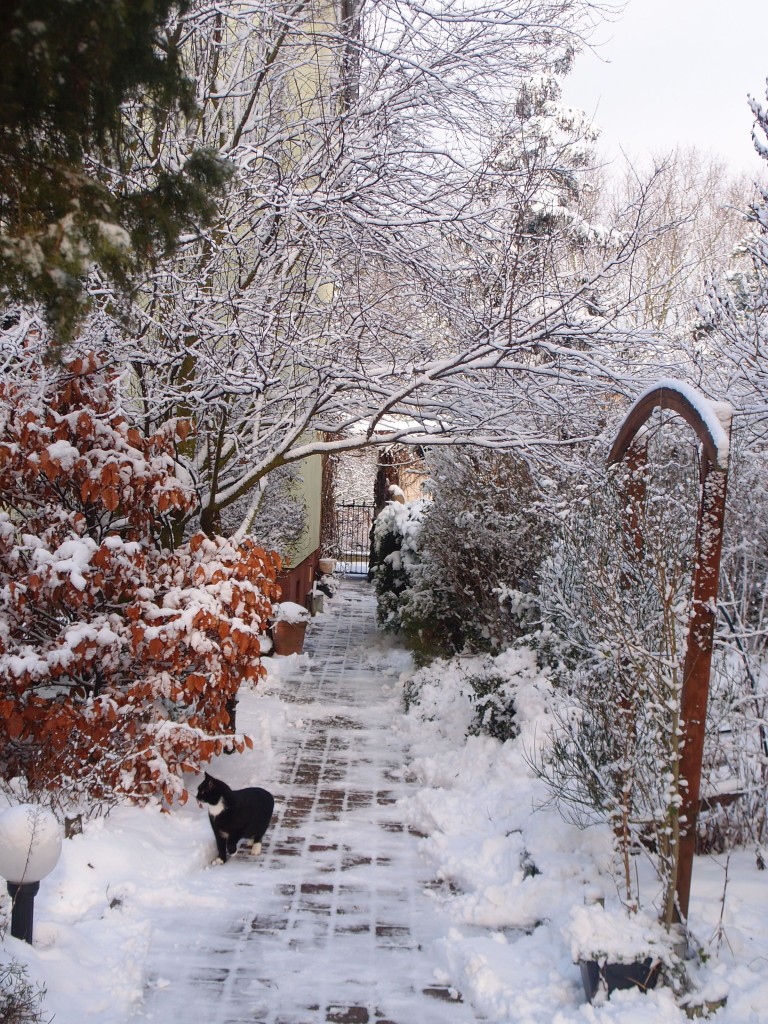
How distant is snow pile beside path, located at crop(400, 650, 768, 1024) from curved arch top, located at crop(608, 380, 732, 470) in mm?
2213

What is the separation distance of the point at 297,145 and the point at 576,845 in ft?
20.3

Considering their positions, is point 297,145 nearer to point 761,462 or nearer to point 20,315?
point 20,315

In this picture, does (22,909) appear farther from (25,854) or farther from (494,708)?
(494,708)

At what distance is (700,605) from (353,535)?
70.8 feet

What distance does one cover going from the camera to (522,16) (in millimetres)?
6992

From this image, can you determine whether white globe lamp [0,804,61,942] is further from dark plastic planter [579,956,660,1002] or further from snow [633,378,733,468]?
snow [633,378,733,468]

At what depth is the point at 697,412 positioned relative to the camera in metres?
4.26

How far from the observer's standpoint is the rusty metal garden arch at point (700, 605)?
4.14 m

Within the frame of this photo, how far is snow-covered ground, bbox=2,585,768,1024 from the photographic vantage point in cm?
414

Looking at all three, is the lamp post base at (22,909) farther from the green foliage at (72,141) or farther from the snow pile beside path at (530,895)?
the green foliage at (72,141)

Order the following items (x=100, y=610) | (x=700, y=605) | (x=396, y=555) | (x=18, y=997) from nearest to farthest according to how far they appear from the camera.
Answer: (x=18, y=997)
(x=700, y=605)
(x=100, y=610)
(x=396, y=555)

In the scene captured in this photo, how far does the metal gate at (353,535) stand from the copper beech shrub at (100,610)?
695 inches

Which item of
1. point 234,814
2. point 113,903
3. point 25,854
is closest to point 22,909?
Answer: point 25,854

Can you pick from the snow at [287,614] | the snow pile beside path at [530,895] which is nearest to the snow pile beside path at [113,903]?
the snow pile beside path at [530,895]
